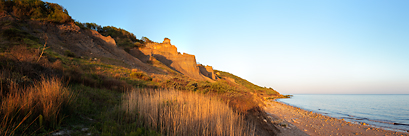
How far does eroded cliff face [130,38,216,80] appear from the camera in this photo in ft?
138

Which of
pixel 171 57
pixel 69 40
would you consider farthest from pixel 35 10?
pixel 171 57

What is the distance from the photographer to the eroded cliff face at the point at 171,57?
42.2m

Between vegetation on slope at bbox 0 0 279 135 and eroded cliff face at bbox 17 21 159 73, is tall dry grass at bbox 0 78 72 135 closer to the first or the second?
vegetation on slope at bbox 0 0 279 135

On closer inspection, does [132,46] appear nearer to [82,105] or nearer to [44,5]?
[44,5]

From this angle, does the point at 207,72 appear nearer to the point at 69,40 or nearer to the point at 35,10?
the point at 69,40

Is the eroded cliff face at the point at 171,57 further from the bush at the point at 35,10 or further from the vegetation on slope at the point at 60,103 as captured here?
the vegetation on slope at the point at 60,103

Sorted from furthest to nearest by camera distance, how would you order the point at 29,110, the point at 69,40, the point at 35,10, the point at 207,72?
the point at 207,72, the point at 35,10, the point at 69,40, the point at 29,110

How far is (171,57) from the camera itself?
45531mm

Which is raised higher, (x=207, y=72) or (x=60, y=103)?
(x=207, y=72)

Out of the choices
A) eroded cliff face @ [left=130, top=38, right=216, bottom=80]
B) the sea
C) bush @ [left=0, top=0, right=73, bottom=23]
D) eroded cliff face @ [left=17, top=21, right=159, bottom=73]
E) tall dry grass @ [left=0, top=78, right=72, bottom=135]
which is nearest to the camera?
tall dry grass @ [left=0, top=78, right=72, bottom=135]

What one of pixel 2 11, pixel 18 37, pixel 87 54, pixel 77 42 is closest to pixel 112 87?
pixel 18 37

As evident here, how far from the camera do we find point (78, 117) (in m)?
4.77

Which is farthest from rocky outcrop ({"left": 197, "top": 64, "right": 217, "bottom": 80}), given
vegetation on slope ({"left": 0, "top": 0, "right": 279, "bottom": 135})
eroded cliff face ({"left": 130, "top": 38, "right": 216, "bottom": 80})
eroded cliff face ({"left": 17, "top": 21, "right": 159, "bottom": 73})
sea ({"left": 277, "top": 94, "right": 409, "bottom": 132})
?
vegetation on slope ({"left": 0, "top": 0, "right": 279, "bottom": 135})

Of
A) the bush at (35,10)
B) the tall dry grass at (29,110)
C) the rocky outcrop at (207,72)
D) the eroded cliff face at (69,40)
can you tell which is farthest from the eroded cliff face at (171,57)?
the tall dry grass at (29,110)
